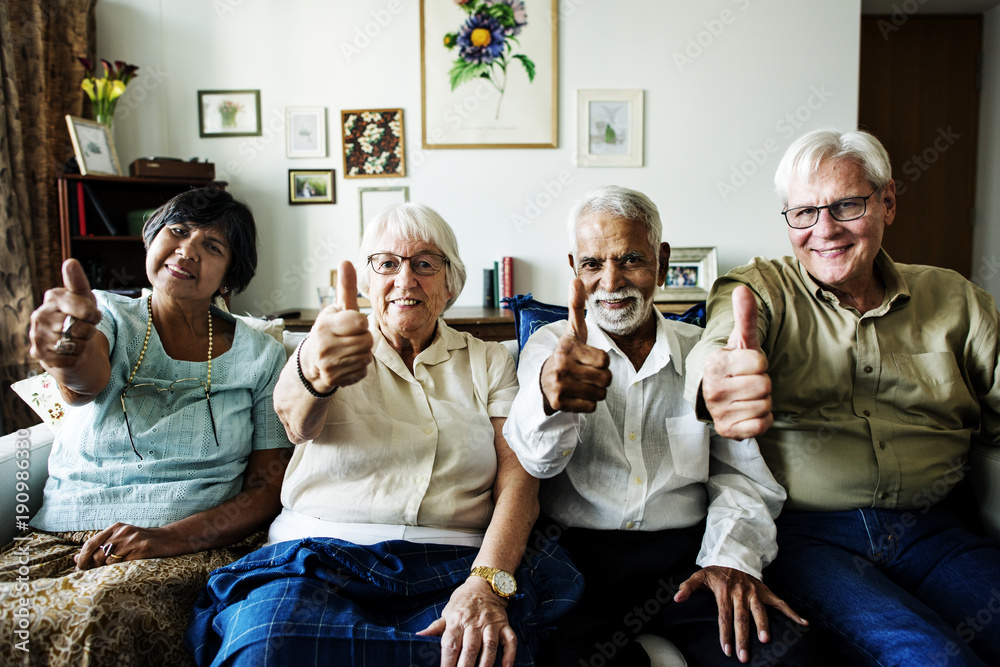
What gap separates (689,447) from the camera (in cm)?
128

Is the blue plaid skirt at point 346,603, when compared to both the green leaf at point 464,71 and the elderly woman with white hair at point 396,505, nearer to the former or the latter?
the elderly woman with white hair at point 396,505

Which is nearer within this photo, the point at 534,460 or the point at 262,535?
the point at 534,460

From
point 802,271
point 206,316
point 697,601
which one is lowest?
point 697,601

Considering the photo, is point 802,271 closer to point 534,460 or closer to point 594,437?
point 594,437

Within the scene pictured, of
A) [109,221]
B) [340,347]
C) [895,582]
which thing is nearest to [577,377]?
[340,347]

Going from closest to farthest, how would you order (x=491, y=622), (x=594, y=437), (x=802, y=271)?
(x=491, y=622) → (x=594, y=437) → (x=802, y=271)

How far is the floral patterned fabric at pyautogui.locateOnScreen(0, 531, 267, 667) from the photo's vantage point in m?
0.95

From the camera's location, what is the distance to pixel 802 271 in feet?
4.67

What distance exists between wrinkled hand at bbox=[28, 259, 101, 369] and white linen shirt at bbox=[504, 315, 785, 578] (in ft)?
2.74

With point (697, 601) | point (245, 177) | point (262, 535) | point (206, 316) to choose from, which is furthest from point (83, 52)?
point (697, 601)

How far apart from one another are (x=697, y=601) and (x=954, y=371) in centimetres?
81

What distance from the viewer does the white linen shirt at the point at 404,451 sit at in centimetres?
120

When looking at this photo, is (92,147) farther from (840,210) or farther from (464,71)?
(840,210)

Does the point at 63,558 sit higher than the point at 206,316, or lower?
lower
